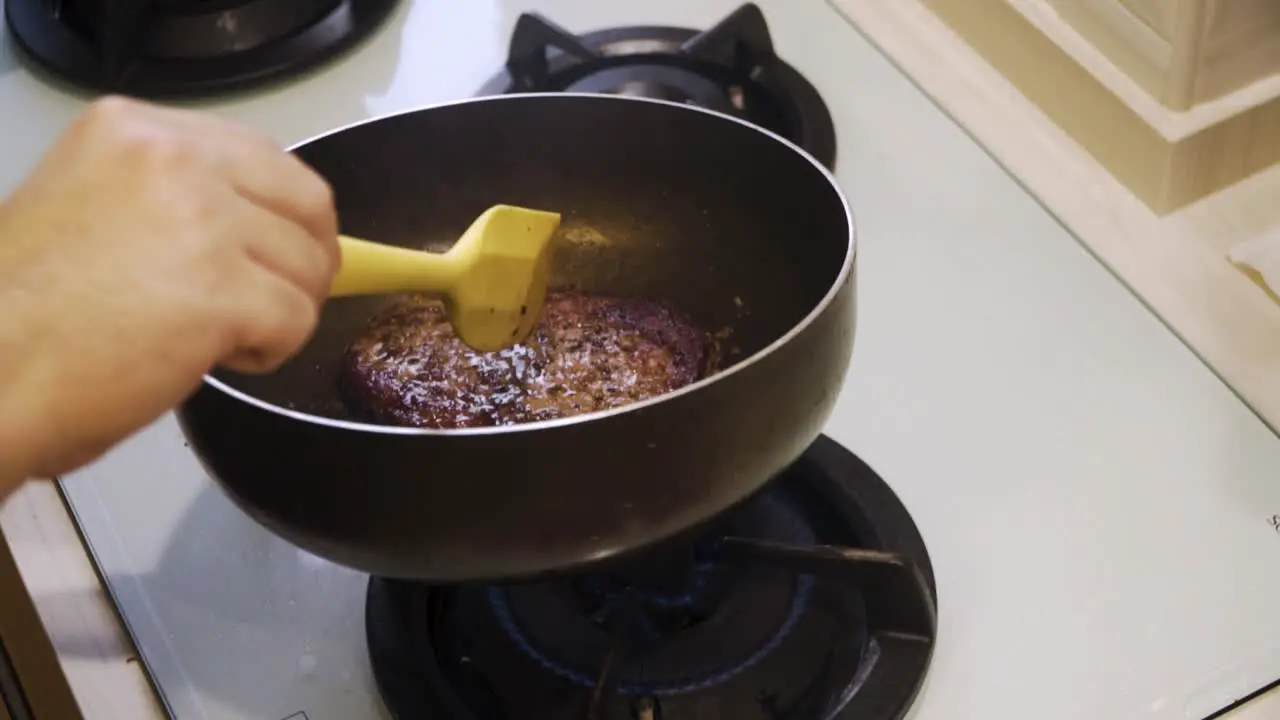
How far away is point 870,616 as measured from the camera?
1.93ft

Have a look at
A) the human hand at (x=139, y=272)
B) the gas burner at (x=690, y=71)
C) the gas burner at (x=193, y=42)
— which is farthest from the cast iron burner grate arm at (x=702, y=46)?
the human hand at (x=139, y=272)

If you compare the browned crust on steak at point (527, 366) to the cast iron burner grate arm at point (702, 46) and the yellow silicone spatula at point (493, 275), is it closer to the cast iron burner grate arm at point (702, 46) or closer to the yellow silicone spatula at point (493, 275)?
the yellow silicone spatula at point (493, 275)

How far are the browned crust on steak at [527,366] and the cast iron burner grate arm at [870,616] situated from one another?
0.10 meters

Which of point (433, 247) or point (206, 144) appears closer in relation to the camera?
point (206, 144)

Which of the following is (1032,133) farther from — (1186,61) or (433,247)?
(433,247)

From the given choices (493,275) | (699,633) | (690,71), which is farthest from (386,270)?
(690,71)

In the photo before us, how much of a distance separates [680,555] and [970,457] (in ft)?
0.56

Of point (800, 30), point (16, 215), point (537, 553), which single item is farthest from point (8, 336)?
point (800, 30)

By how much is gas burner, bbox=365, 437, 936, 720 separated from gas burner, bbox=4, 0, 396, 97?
436mm

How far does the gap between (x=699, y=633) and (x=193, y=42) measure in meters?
0.57

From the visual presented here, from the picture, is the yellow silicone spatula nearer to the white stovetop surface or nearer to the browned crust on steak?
the browned crust on steak

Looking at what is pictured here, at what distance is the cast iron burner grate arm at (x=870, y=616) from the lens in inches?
21.9

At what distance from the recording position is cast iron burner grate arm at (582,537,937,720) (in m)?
0.56

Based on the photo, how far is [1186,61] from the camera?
28.0 inches
